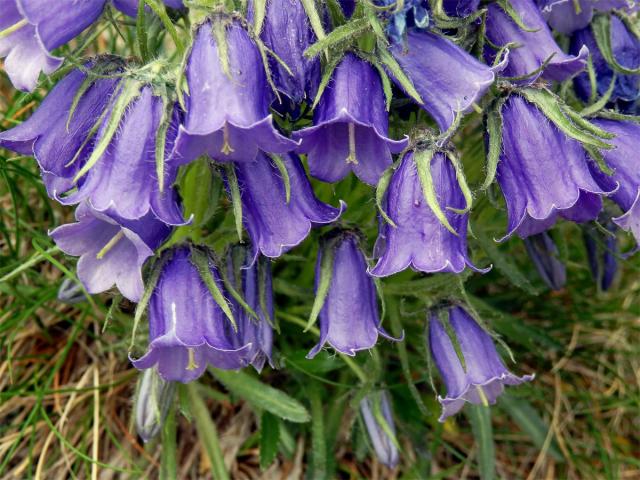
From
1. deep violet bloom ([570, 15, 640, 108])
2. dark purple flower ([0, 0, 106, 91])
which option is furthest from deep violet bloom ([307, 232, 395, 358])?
deep violet bloom ([570, 15, 640, 108])

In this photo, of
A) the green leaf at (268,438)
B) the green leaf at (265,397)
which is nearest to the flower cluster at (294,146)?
the green leaf at (265,397)

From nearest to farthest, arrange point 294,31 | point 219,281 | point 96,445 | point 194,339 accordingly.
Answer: point 294,31, point 194,339, point 219,281, point 96,445

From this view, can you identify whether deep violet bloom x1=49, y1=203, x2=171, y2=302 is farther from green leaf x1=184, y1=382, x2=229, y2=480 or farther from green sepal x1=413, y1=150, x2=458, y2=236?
green leaf x1=184, y1=382, x2=229, y2=480

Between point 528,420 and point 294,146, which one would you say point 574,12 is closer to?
point 294,146

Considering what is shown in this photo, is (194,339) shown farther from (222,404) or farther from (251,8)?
(222,404)

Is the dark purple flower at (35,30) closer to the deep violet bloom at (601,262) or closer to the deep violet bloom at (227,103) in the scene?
the deep violet bloom at (227,103)

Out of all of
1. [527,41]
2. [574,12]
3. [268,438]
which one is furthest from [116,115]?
[574,12]

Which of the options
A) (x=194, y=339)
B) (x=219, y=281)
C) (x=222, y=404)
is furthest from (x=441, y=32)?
(x=222, y=404)
